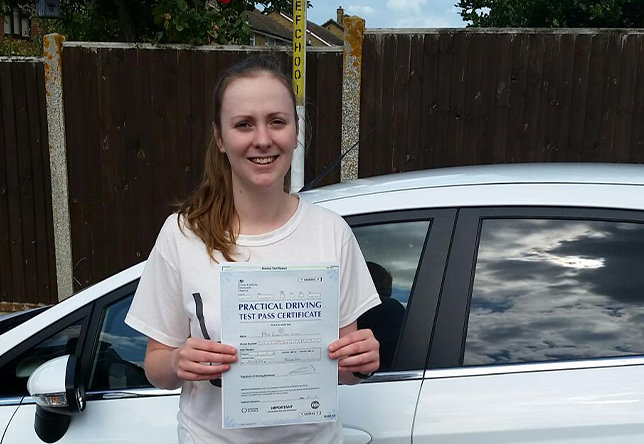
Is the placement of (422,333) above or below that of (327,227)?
below

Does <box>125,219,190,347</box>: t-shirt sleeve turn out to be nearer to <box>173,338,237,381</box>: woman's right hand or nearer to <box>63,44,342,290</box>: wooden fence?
<box>173,338,237,381</box>: woman's right hand

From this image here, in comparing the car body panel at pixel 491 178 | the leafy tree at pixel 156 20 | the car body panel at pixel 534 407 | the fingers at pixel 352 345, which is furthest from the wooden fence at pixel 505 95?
the fingers at pixel 352 345

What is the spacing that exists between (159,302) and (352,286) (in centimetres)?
45

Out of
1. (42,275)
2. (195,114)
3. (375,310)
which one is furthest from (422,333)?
(42,275)

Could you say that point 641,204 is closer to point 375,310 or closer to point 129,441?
point 375,310

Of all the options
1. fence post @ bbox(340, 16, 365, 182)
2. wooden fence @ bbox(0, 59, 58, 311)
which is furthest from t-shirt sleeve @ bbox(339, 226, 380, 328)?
wooden fence @ bbox(0, 59, 58, 311)

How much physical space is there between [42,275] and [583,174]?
5.02 metres

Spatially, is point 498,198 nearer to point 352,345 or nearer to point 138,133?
point 352,345

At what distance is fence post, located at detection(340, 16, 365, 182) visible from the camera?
481 centimetres

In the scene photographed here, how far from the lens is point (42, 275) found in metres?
5.51

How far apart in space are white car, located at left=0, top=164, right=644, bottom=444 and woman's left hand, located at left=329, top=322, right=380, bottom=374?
42 cm

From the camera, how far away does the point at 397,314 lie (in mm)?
1821

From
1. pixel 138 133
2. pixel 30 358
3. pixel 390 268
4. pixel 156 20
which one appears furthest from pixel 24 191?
pixel 390 268

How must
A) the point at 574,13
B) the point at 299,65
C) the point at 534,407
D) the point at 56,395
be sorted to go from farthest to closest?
1. the point at 574,13
2. the point at 299,65
3. the point at 56,395
4. the point at 534,407
